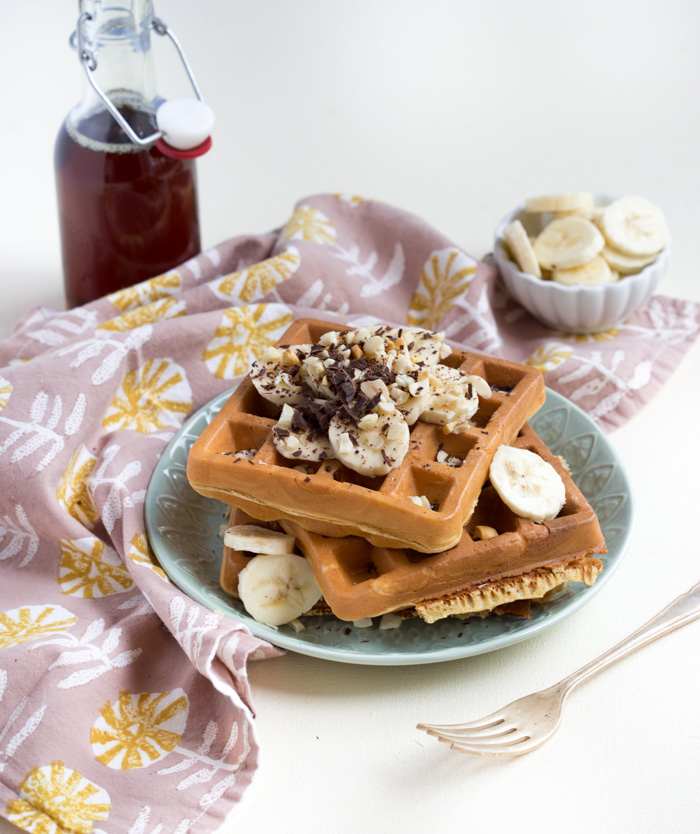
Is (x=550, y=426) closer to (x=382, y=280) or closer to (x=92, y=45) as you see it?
(x=382, y=280)

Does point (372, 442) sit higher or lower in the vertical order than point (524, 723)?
higher

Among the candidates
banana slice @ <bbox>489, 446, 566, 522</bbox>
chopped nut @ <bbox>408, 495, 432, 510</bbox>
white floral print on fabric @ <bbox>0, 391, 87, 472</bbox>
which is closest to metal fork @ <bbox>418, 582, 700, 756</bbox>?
banana slice @ <bbox>489, 446, 566, 522</bbox>

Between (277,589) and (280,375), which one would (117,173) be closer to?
(280,375)

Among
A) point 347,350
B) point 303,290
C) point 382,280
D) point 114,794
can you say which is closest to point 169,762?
point 114,794

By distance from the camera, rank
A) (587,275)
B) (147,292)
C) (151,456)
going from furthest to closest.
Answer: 1. (587,275)
2. (147,292)
3. (151,456)

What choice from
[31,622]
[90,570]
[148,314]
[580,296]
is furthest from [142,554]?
[580,296]

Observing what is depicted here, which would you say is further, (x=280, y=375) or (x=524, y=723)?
(x=280, y=375)
